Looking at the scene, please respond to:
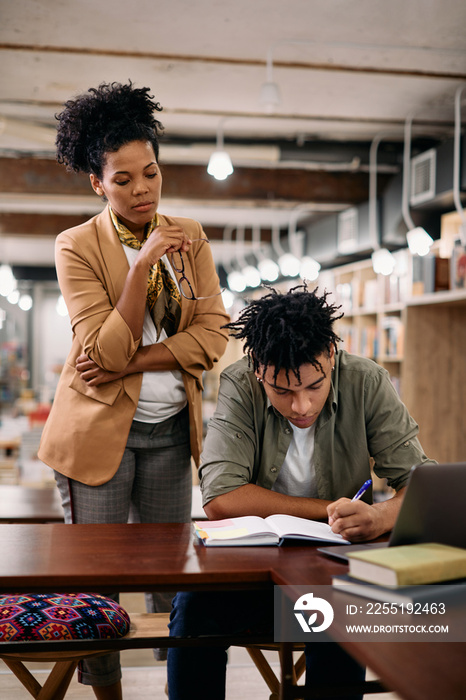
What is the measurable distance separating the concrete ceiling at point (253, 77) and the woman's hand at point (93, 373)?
93.7 inches

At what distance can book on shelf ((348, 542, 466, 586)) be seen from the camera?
1.11 m

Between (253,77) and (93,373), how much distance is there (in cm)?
328

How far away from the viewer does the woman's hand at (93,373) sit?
1956 mm

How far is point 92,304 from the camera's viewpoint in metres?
1.99

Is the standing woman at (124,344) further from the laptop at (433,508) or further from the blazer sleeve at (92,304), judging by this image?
the laptop at (433,508)

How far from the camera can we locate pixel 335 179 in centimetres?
698

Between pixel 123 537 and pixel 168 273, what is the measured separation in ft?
2.81

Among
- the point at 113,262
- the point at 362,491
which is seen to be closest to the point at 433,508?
the point at 362,491

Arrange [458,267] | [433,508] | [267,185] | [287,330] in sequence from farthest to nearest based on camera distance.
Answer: [267,185] → [458,267] → [287,330] → [433,508]

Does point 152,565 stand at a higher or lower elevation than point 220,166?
lower

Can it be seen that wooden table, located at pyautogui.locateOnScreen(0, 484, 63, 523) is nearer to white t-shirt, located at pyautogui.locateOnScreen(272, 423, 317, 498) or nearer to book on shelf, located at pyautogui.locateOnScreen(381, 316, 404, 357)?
white t-shirt, located at pyautogui.locateOnScreen(272, 423, 317, 498)

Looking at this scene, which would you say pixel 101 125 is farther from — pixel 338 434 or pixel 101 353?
pixel 338 434

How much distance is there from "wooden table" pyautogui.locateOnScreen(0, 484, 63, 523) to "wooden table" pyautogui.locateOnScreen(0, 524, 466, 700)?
1.35m

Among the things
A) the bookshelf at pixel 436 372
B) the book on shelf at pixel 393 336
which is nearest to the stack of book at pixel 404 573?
the bookshelf at pixel 436 372
